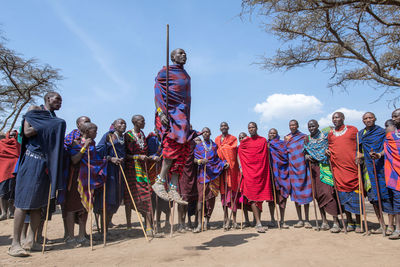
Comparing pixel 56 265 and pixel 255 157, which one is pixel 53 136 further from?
pixel 255 157

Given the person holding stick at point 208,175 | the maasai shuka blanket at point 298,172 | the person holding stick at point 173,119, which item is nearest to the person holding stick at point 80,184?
the person holding stick at point 173,119

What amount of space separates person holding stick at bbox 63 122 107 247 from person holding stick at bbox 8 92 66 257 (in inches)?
22.0

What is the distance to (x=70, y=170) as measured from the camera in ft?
19.2

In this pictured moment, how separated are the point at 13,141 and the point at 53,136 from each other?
470 centimetres

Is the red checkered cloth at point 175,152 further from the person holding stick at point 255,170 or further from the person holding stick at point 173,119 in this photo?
the person holding stick at point 255,170

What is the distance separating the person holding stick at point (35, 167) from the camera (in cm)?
491

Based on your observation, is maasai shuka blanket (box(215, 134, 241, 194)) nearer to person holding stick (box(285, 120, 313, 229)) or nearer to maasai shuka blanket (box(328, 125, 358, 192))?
person holding stick (box(285, 120, 313, 229))

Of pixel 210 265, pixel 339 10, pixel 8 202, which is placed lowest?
pixel 210 265

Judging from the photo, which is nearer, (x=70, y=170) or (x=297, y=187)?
(x=70, y=170)

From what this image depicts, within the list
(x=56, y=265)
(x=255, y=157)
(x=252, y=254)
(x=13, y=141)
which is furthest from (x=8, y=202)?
(x=252, y=254)

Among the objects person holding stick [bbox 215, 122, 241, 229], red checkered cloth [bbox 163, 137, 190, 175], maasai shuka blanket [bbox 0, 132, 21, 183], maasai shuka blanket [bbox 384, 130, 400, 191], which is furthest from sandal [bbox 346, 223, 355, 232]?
maasai shuka blanket [bbox 0, 132, 21, 183]

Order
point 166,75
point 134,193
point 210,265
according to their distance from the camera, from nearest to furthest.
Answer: point 210,265, point 166,75, point 134,193

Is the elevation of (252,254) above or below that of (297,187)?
below

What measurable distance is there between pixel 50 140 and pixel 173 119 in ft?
7.29
